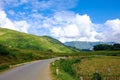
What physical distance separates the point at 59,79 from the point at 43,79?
5.34ft

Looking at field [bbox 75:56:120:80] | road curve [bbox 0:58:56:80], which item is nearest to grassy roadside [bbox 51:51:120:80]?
field [bbox 75:56:120:80]

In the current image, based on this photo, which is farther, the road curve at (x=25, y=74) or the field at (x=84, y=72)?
the field at (x=84, y=72)

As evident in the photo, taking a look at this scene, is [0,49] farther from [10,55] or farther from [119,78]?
[119,78]

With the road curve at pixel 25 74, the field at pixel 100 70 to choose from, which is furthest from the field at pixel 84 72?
the road curve at pixel 25 74

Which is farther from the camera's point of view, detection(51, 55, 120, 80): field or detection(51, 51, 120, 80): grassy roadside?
detection(51, 51, 120, 80): grassy roadside

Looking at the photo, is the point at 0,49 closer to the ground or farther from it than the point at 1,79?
farther from it

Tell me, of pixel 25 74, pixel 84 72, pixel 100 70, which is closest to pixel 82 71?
pixel 84 72

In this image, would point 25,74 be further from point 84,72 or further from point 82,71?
point 82,71

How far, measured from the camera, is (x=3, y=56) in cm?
6594

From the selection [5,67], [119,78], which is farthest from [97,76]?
[5,67]

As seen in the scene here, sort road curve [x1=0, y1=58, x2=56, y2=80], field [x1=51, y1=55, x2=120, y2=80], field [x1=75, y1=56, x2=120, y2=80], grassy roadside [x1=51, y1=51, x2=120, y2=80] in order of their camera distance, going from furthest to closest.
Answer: field [x1=75, y1=56, x2=120, y2=80], grassy roadside [x1=51, y1=51, x2=120, y2=80], field [x1=51, y1=55, x2=120, y2=80], road curve [x1=0, y1=58, x2=56, y2=80]

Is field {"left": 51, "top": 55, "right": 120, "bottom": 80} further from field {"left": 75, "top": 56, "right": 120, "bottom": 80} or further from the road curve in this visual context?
the road curve

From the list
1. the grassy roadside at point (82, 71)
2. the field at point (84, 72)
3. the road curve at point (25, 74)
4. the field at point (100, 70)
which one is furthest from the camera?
the field at point (100, 70)

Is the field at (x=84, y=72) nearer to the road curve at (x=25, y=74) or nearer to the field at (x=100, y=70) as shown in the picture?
the field at (x=100, y=70)
